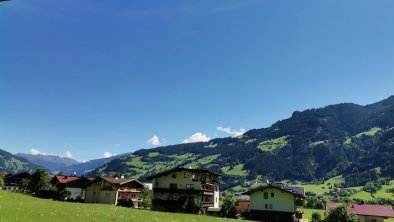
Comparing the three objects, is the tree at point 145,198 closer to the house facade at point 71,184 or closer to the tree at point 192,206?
the tree at point 192,206

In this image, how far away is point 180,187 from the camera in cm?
8856

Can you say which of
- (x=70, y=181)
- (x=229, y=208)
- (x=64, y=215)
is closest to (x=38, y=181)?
(x=70, y=181)

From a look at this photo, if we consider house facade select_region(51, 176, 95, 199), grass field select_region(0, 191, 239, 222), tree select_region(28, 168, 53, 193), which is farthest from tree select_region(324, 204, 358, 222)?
house facade select_region(51, 176, 95, 199)

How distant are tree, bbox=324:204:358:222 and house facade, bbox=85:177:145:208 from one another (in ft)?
157

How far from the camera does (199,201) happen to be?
80500 mm

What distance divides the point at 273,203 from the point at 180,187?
921 inches

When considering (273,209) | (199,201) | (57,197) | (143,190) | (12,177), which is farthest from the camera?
(12,177)

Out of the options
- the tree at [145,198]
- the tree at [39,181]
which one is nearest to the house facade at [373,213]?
the tree at [145,198]

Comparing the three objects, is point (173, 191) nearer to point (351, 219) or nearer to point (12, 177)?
point (351, 219)

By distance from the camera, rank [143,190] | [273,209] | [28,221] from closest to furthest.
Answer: [28,221], [273,209], [143,190]

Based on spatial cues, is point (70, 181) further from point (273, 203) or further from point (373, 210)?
point (373, 210)

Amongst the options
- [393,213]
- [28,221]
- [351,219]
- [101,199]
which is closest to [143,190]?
[101,199]

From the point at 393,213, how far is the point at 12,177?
142326mm

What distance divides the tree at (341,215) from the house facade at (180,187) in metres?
27.8
